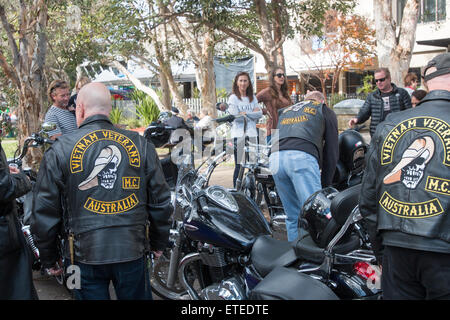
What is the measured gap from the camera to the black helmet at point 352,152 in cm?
535

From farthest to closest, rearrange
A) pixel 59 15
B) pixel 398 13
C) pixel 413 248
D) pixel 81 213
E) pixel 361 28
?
pixel 398 13 → pixel 361 28 → pixel 59 15 → pixel 81 213 → pixel 413 248

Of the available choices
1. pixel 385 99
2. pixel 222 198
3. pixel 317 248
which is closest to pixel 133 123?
pixel 385 99

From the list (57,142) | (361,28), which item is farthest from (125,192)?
(361,28)

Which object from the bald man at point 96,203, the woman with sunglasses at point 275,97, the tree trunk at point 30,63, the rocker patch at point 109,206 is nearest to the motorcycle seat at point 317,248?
the bald man at point 96,203

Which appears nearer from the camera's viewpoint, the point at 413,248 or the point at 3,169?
the point at 413,248

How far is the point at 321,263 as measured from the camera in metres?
2.83

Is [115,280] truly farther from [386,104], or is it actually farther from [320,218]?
[386,104]

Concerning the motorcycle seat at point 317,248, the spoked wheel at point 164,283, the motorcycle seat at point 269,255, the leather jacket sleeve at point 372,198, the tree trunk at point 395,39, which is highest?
the tree trunk at point 395,39

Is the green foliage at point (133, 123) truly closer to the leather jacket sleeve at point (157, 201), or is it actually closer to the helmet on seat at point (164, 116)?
the helmet on seat at point (164, 116)

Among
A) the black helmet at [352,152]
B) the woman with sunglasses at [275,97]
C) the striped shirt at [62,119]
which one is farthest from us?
the woman with sunglasses at [275,97]

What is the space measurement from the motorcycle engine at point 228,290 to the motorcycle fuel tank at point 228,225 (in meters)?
0.22

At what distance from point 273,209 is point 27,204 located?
8.99 feet

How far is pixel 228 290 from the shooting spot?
3.18 m

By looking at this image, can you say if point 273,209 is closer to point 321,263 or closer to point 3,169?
point 321,263
